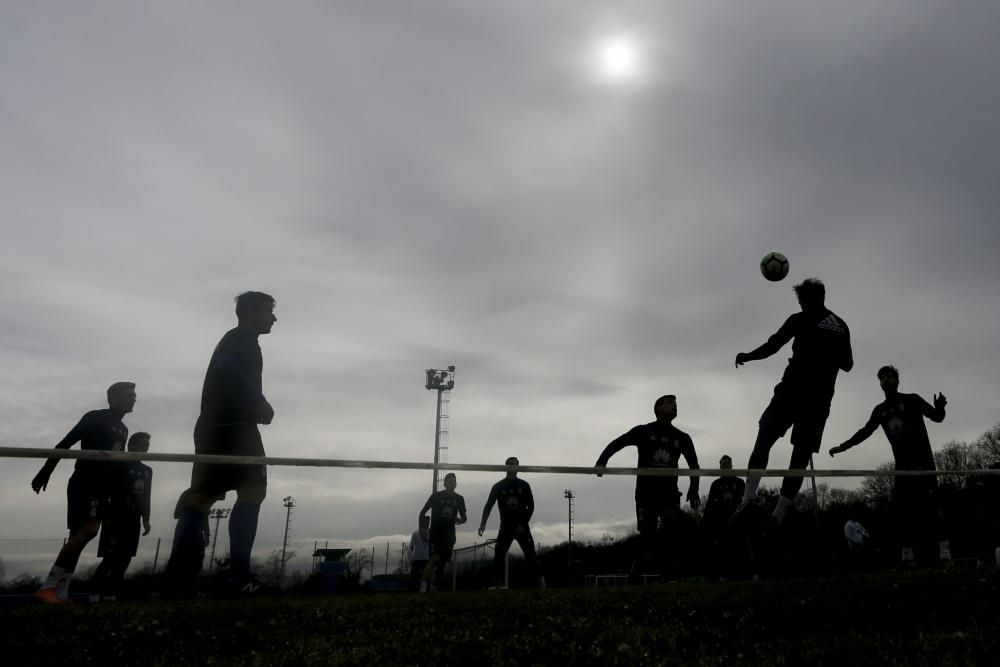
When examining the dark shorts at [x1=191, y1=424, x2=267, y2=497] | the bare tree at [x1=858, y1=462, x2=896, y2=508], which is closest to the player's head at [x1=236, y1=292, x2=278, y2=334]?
the dark shorts at [x1=191, y1=424, x2=267, y2=497]

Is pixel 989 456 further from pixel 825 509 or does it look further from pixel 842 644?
pixel 842 644

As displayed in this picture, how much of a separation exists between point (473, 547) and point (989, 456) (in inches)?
2423

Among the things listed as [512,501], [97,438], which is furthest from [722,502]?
[97,438]

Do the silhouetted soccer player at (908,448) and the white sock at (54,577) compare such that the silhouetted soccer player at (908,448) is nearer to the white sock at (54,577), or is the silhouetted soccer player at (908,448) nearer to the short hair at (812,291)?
the short hair at (812,291)

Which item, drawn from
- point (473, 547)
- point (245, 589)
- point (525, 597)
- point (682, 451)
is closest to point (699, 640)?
point (525, 597)

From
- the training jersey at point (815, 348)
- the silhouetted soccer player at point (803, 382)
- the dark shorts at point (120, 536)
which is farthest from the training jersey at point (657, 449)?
the dark shorts at point (120, 536)

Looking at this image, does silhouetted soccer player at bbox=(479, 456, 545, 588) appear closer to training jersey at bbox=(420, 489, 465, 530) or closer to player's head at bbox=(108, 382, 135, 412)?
training jersey at bbox=(420, 489, 465, 530)

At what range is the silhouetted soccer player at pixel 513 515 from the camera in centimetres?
1178

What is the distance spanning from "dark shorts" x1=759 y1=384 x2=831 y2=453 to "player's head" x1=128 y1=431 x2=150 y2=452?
29.1 ft

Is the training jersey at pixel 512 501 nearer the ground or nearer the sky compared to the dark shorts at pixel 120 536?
nearer the sky

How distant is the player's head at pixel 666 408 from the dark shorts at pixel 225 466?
5.43 m

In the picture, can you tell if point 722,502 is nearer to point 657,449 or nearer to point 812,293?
point 657,449

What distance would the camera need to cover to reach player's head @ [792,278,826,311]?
7469mm

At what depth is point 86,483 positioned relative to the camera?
849 cm
